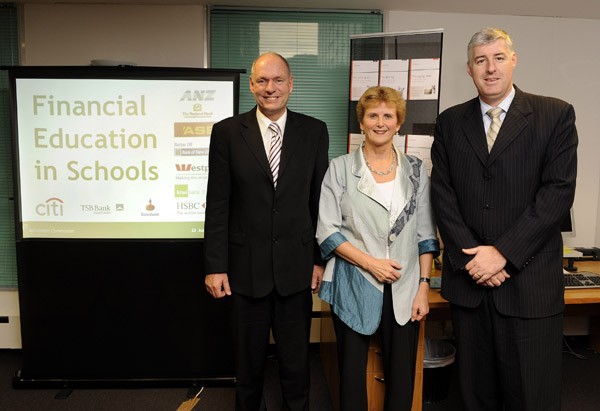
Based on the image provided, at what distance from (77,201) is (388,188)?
1.86 m

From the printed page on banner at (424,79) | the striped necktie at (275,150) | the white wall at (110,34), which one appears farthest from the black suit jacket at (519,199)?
the white wall at (110,34)

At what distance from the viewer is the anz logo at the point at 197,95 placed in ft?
8.87

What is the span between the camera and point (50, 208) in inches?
108

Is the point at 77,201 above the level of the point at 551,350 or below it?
above

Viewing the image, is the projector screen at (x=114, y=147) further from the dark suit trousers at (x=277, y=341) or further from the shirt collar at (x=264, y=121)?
the dark suit trousers at (x=277, y=341)

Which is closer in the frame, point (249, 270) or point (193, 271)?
point (249, 270)

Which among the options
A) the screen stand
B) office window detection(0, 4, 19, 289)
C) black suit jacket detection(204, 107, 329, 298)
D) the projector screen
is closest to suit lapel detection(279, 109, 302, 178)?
black suit jacket detection(204, 107, 329, 298)

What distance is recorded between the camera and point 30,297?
2.79 metres

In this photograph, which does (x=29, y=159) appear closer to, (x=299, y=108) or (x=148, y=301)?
(x=148, y=301)

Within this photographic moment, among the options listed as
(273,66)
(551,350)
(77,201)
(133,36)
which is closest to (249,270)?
(273,66)

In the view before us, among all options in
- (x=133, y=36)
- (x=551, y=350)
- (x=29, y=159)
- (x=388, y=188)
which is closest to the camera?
(x=551, y=350)

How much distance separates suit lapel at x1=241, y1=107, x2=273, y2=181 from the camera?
1881 millimetres

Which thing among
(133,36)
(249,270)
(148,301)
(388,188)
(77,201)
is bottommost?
(148,301)

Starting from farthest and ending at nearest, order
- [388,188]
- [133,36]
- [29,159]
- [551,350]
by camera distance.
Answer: [133,36], [29,159], [388,188], [551,350]
